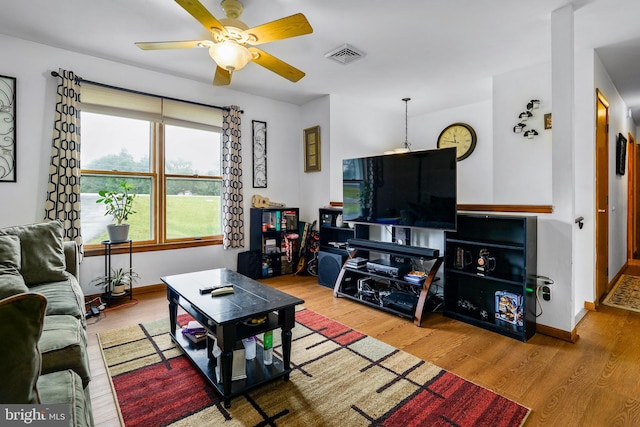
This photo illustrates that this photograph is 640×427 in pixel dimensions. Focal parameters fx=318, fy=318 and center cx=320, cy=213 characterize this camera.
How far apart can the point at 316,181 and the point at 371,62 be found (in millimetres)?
1814

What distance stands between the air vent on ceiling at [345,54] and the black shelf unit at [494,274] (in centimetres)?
184

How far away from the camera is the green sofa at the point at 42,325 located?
2.31 ft

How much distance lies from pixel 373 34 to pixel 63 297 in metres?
3.06

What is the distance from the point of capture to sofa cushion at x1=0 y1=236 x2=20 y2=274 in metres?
1.97

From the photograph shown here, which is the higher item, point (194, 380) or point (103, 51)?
point (103, 51)

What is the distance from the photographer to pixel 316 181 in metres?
4.67

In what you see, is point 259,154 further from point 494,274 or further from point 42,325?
point 42,325

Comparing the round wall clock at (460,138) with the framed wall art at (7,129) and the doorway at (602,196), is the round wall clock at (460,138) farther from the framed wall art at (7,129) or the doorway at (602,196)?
the framed wall art at (7,129)

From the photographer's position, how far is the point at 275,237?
14.9 feet

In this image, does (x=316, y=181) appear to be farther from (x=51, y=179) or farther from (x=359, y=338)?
(x=51, y=179)

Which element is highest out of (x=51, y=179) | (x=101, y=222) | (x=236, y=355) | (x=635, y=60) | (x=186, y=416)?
(x=635, y=60)

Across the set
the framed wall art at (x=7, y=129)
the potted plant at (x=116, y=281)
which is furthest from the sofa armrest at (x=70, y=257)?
the framed wall art at (x=7, y=129)

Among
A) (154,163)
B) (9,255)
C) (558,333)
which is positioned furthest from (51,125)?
(558,333)

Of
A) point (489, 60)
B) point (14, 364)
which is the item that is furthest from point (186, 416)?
point (489, 60)
